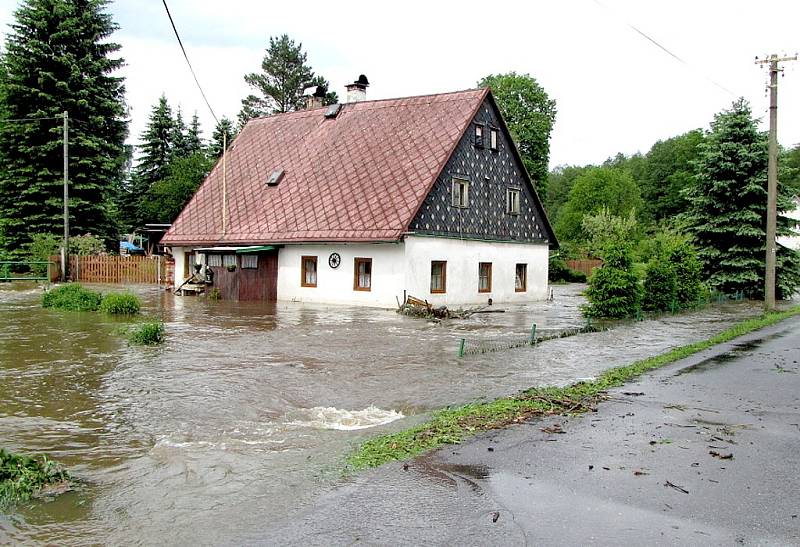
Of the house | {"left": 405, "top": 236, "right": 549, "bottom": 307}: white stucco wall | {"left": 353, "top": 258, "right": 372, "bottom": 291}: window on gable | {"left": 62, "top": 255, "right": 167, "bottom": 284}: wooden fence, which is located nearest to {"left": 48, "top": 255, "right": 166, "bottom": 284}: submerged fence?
{"left": 62, "top": 255, "right": 167, "bottom": 284}: wooden fence

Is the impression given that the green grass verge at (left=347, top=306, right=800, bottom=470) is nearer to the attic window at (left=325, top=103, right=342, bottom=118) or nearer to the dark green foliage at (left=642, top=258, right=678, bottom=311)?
the dark green foliage at (left=642, top=258, right=678, bottom=311)

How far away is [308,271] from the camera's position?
27078 millimetres

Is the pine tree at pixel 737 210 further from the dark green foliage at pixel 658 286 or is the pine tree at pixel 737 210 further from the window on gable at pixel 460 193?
the window on gable at pixel 460 193

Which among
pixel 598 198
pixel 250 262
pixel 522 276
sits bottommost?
pixel 522 276

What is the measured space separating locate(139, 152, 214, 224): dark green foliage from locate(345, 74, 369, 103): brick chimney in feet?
58.3

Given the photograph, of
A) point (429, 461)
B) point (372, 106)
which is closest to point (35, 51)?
point (372, 106)

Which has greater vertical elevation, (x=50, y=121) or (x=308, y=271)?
(x=50, y=121)

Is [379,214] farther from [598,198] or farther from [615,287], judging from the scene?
[598,198]

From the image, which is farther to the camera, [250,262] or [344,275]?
[250,262]

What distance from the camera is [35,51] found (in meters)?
41.4

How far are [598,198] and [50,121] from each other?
53.8m

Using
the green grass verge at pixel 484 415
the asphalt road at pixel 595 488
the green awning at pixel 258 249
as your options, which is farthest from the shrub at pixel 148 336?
the green awning at pixel 258 249

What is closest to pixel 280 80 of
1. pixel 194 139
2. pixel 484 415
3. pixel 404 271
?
pixel 194 139

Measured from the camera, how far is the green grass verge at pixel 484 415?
7.03m
